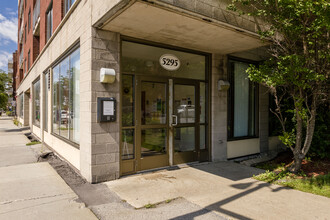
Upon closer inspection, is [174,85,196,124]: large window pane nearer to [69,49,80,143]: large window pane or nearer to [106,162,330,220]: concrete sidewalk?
[106,162,330,220]: concrete sidewalk

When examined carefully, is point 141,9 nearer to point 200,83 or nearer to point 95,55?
A: point 95,55

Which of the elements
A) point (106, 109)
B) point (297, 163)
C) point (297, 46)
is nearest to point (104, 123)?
point (106, 109)

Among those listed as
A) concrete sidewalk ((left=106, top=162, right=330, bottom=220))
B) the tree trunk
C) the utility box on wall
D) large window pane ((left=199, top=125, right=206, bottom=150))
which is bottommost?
concrete sidewalk ((left=106, top=162, right=330, bottom=220))

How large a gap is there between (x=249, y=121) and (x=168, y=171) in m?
3.66

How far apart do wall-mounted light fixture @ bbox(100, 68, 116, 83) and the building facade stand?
24 mm

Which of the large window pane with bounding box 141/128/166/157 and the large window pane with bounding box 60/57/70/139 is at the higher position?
the large window pane with bounding box 60/57/70/139

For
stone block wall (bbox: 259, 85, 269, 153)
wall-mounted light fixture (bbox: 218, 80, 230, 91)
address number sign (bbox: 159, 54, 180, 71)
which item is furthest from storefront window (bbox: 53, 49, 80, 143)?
stone block wall (bbox: 259, 85, 269, 153)

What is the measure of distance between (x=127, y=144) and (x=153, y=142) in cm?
67

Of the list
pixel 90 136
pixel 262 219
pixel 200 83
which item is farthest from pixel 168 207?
pixel 200 83

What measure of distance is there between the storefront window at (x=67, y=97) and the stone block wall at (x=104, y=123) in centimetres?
128

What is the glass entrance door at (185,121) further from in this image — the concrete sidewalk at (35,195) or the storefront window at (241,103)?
the concrete sidewalk at (35,195)

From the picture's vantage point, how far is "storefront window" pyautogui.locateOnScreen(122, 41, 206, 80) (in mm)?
5258

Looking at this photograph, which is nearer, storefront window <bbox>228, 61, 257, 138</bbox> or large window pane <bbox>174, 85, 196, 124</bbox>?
large window pane <bbox>174, 85, 196, 124</bbox>

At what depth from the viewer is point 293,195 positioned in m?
4.12
